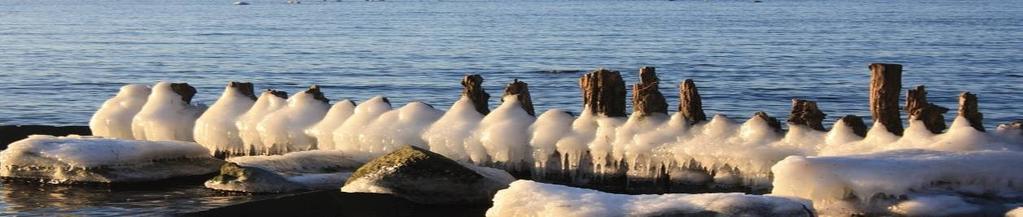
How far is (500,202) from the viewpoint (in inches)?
656

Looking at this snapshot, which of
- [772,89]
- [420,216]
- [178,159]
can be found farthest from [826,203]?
[772,89]

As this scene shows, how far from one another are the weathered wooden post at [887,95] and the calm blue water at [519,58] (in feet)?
53.7

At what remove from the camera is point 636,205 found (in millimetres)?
16000

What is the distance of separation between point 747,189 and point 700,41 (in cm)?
5498

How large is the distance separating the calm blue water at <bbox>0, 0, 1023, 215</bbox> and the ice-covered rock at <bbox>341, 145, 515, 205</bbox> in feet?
7.30

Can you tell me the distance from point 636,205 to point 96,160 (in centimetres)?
872

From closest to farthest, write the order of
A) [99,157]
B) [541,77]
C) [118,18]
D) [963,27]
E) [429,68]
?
[99,157], [541,77], [429,68], [963,27], [118,18]

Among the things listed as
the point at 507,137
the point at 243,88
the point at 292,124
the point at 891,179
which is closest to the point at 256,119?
the point at 292,124

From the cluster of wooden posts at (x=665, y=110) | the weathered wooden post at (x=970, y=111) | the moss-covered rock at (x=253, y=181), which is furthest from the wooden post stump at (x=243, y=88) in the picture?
the weathered wooden post at (x=970, y=111)

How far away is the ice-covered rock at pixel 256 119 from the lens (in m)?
23.7

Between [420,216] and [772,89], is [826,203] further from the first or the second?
[772,89]

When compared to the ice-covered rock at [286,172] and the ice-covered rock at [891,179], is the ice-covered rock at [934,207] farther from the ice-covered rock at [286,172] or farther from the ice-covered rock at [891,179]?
the ice-covered rock at [286,172]

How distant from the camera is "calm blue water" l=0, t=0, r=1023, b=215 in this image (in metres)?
39.8

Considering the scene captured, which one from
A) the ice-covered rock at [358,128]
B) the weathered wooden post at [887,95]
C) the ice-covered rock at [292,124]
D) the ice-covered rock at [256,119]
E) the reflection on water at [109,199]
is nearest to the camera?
the weathered wooden post at [887,95]
